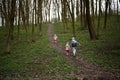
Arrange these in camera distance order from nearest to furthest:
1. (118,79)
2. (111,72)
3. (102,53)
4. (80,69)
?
(118,79)
(111,72)
(80,69)
(102,53)

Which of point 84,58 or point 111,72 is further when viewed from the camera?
point 84,58

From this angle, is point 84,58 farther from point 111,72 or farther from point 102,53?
point 111,72

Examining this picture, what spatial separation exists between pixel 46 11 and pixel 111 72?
58044 mm

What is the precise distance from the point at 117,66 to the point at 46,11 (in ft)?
185

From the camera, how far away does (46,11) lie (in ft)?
237

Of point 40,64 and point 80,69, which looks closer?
point 80,69

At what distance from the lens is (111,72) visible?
16.1m

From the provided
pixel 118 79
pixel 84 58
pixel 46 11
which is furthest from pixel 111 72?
pixel 46 11

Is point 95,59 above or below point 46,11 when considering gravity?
below

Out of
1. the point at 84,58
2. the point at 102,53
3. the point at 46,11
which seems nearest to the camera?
the point at 84,58

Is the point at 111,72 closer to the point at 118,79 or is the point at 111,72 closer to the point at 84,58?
the point at 118,79

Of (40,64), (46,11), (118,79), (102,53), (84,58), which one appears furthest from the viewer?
(46,11)

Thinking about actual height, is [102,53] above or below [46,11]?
below

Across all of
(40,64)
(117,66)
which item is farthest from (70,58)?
(117,66)
